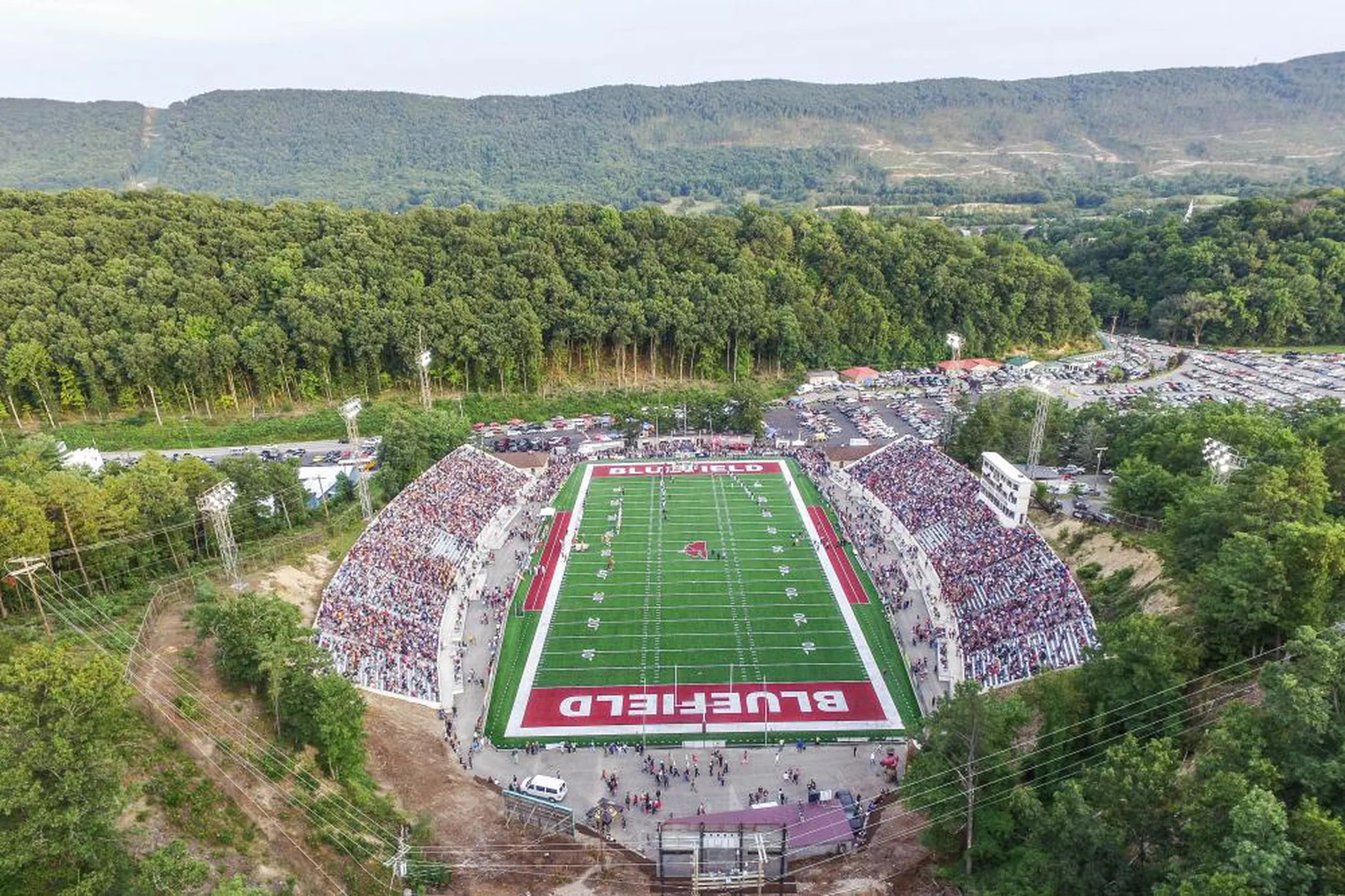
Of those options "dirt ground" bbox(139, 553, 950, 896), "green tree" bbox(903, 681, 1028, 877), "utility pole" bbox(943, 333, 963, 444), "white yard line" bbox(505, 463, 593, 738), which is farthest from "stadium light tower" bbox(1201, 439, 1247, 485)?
"white yard line" bbox(505, 463, 593, 738)

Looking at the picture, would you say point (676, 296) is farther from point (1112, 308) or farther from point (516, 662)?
point (1112, 308)

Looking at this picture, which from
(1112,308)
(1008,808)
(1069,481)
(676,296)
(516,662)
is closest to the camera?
(1008,808)

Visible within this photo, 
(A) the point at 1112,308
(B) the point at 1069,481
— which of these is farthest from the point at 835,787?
(A) the point at 1112,308

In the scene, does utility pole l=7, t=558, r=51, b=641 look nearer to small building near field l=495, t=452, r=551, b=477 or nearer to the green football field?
the green football field

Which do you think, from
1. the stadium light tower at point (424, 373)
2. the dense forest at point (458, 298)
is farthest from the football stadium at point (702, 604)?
the dense forest at point (458, 298)

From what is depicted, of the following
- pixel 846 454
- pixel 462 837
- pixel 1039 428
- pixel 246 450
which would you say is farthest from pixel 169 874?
pixel 246 450

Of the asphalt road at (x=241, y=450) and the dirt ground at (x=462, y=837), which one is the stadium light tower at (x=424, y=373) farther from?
the dirt ground at (x=462, y=837)

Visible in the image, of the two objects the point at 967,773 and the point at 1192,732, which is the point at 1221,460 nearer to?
the point at 1192,732
